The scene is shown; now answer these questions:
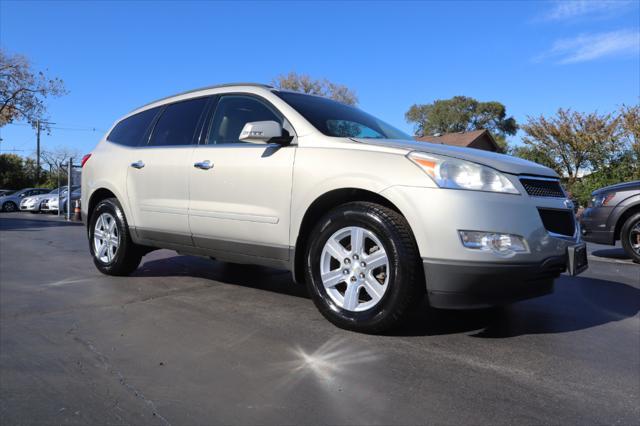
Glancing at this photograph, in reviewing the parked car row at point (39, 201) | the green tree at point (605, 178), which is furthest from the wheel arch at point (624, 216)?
the parked car row at point (39, 201)

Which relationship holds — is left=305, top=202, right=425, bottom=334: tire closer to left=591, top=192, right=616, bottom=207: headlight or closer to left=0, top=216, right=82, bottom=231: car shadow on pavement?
left=591, top=192, right=616, bottom=207: headlight

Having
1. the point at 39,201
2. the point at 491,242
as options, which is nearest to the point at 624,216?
the point at 491,242

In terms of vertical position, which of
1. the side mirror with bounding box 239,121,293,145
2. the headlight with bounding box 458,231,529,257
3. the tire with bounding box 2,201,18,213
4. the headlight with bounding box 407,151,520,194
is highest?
the side mirror with bounding box 239,121,293,145

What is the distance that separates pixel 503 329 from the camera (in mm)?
3305

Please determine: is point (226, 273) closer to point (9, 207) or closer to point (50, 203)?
point (50, 203)

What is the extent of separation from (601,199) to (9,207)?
97.7 feet

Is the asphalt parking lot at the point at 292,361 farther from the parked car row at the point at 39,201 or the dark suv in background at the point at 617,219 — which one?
the parked car row at the point at 39,201

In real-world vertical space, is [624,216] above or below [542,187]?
below

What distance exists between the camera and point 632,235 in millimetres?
7008

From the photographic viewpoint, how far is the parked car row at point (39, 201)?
844 inches

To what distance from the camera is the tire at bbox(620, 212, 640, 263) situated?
6930mm

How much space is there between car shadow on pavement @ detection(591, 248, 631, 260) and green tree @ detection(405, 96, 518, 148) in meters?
48.4

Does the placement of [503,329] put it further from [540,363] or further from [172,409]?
[172,409]

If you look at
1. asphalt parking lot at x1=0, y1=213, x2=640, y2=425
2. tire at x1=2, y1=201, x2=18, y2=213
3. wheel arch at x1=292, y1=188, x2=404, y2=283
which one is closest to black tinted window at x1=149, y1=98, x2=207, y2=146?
asphalt parking lot at x1=0, y1=213, x2=640, y2=425
